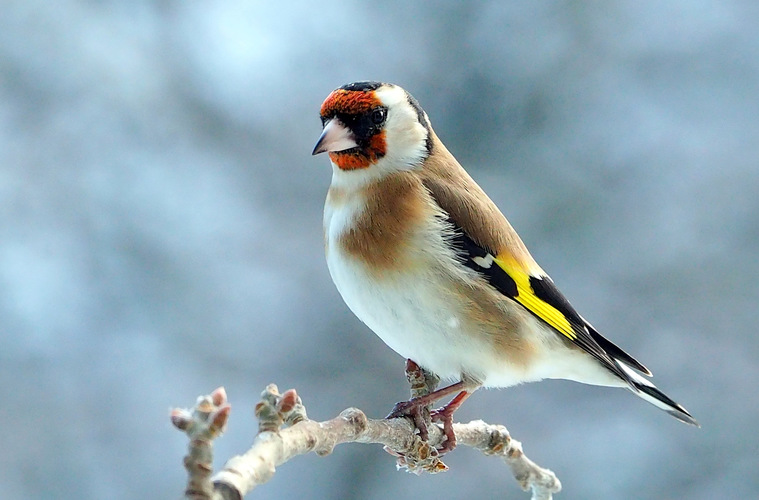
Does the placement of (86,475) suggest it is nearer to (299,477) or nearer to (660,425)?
(299,477)

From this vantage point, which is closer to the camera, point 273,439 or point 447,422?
point 273,439

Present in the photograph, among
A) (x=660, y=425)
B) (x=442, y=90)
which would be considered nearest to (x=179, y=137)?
(x=442, y=90)

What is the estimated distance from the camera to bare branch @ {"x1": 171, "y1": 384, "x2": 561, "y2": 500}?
84 cm

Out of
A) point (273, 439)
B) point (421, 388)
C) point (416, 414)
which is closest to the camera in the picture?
point (273, 439)

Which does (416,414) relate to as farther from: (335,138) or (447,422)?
(335,138)

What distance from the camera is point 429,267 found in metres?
1.79

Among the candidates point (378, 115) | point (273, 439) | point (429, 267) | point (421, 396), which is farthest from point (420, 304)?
point (273, 439)

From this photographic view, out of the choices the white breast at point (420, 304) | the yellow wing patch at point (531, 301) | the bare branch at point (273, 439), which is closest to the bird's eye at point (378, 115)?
the white breast at point (420, 304)

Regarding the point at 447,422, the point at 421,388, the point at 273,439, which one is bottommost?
the point at 273,439

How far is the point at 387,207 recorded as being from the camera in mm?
1842

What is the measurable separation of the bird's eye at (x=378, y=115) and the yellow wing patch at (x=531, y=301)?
0.41 metres

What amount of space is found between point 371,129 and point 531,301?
548mm

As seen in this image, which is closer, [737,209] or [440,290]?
[440,290]

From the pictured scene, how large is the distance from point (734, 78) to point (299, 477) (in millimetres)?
2827
